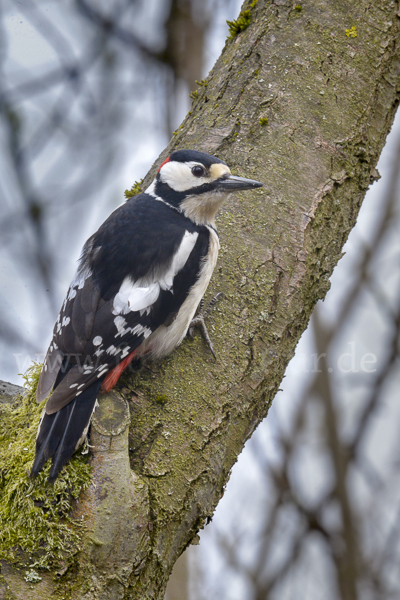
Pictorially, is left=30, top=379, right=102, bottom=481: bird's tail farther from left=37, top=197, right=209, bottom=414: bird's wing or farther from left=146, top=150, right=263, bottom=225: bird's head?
left=146, top=150, right=263, bottom=225: bird's head

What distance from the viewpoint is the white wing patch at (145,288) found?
6.59ft

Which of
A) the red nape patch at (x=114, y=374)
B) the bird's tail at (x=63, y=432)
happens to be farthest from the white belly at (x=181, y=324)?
the bird's tail at (x=63, y=432)

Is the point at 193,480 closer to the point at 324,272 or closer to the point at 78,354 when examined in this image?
the point at 78,354

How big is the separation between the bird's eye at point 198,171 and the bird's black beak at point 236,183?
0.36 ft

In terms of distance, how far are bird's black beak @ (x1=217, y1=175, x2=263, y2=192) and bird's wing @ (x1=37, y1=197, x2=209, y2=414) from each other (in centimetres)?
21

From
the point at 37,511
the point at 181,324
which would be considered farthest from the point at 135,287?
the point at 37,511

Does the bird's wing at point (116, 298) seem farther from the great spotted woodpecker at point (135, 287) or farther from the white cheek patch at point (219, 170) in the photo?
the white cheek patch at point (219, 170)

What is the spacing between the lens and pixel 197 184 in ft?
7.65

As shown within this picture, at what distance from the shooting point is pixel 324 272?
2373mm

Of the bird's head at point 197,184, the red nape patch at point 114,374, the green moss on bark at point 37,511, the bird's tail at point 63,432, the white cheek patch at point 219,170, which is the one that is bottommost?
the green moss on bark at point 37,511

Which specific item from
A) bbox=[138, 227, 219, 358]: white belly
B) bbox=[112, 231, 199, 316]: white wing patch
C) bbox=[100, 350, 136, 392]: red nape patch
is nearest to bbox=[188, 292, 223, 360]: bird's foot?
bbox=[138, 227, 219, 358]: white belly

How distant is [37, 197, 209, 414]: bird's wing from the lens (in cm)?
189

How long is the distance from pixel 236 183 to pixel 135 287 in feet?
2.01

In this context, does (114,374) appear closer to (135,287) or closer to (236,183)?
(135,287)
